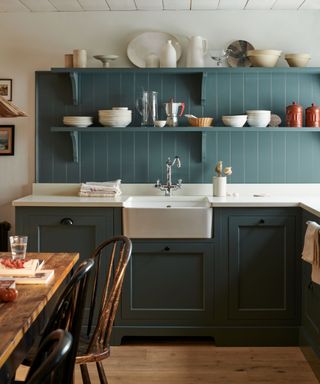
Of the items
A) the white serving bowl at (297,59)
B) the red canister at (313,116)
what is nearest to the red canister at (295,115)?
the red canister at (313,116)

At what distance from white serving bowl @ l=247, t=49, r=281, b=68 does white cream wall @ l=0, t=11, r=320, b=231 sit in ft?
0.62

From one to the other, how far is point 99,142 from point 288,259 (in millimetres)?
1590

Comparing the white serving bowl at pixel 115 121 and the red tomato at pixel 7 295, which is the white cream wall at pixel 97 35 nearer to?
the white serving bowl at pixel 115 121

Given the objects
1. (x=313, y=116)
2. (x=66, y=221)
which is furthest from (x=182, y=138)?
(x=66, y=221)

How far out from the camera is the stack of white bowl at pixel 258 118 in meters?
4.29

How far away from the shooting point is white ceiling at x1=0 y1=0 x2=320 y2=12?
427 centimetres

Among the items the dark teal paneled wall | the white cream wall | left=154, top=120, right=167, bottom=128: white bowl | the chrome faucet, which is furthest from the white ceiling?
the chrome faucet

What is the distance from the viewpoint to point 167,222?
391 centimetres

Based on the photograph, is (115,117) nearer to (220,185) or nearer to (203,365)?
(220,185)

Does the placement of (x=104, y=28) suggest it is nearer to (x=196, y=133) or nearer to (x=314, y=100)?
(x=196, y=133)

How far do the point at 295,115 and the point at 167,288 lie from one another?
1.50m

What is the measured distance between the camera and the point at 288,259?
13.0 feet

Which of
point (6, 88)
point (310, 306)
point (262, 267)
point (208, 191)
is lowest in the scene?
point (310, 306)

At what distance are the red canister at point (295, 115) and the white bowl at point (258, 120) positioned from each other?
155 mm
